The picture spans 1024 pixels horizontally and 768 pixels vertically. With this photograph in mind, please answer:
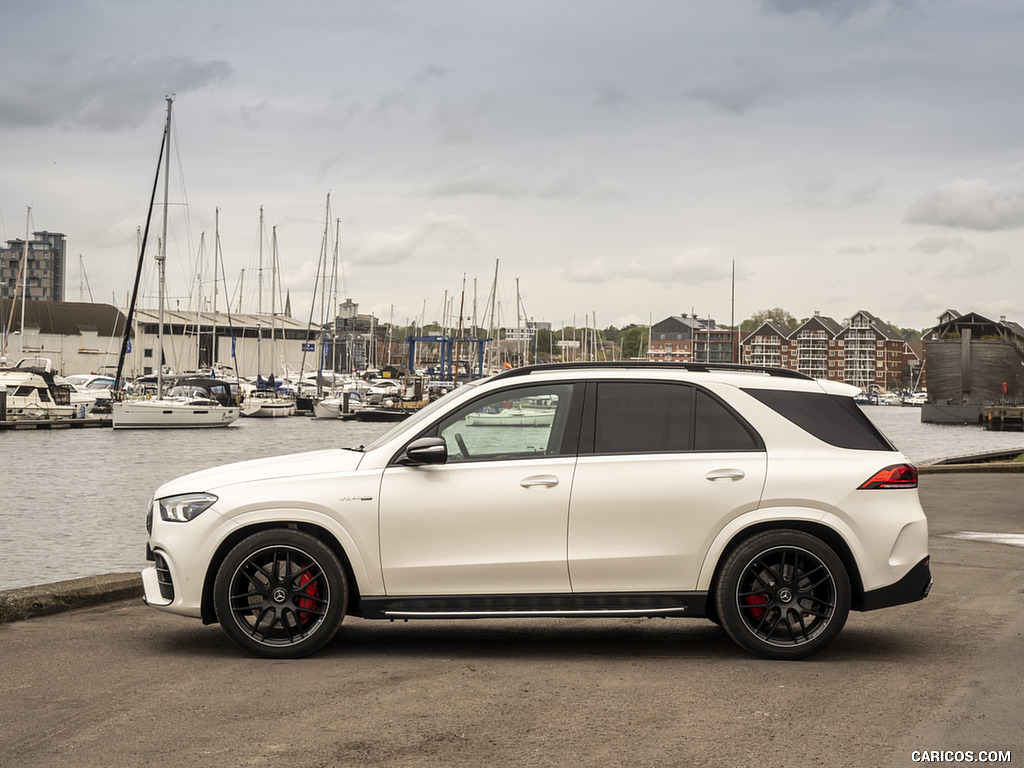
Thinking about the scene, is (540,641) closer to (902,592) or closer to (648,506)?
(648,506)

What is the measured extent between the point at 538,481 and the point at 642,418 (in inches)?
30.3

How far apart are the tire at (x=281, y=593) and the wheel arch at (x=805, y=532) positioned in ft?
7.21

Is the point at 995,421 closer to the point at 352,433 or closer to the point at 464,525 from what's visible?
the point at 352,433

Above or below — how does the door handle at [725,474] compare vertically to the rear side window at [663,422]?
below

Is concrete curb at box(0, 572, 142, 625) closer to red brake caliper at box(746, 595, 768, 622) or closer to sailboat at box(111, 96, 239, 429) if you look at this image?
red brake caliper at box(746, 595, 768, 622)

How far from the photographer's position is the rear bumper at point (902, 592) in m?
6.75

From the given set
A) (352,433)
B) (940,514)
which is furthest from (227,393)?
(940,514)

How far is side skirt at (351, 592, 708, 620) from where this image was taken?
262 inches

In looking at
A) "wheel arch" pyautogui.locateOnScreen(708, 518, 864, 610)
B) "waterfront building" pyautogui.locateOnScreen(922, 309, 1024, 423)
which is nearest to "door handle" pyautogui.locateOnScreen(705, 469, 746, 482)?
"wheel arch" pyautogui.locateOnScreen(708, 518, 864, 610)

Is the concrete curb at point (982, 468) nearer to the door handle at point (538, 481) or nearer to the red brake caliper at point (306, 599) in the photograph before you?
the door handle at point (538, 481)

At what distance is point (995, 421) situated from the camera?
90562 millimetres

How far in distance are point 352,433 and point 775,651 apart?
6352 centimetres

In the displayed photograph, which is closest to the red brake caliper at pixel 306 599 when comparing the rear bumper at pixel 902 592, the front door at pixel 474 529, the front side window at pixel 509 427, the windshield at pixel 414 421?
the front door at pixel 474 529

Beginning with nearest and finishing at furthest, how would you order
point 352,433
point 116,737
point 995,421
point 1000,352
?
1. point 116,737
2. point 352,433
3. point 995,421
4. point 1000,352
